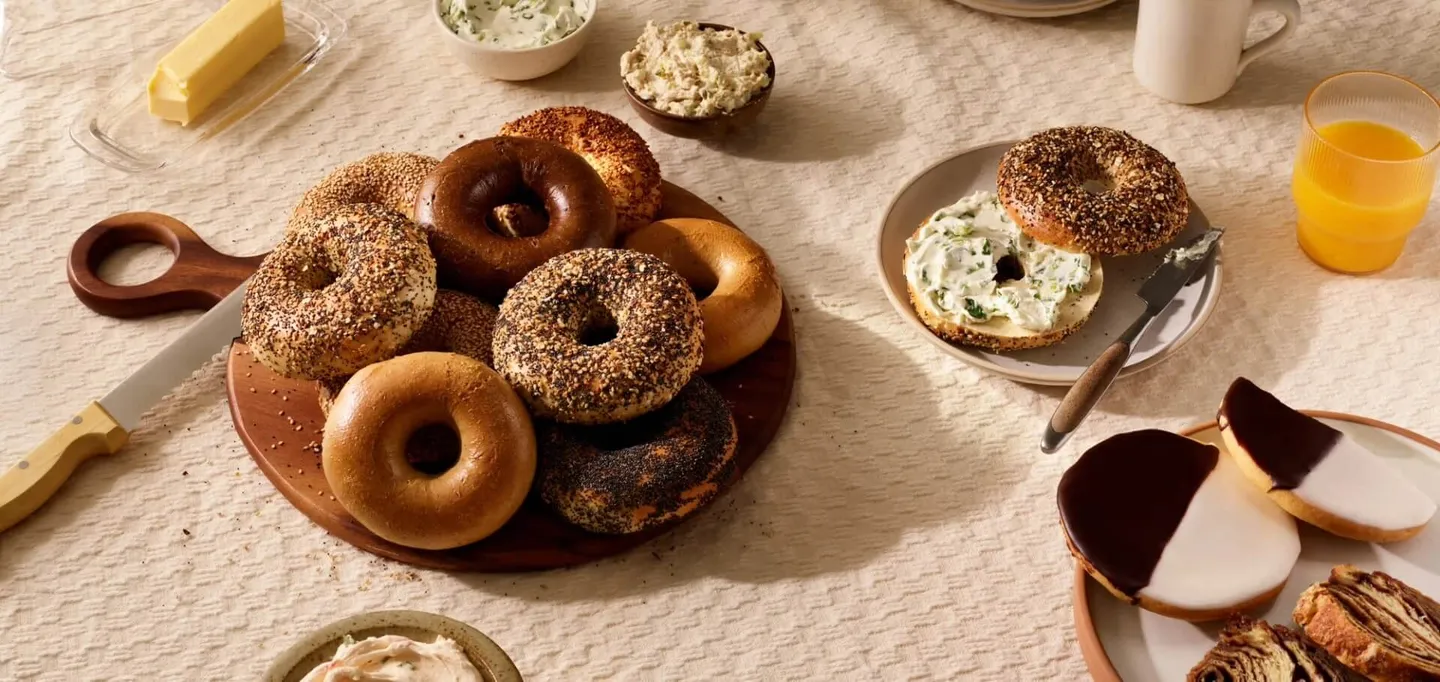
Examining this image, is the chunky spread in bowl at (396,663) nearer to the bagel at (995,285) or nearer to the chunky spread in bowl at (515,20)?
the bagel at (995,285)

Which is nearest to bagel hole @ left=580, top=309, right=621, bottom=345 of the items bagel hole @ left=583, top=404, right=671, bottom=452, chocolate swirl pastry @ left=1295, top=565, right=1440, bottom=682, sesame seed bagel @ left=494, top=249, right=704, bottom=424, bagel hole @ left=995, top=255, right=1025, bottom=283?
sesame seed bagel @ left=494, top=249, right=704, bottom=424

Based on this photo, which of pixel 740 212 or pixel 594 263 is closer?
pixel 594 263

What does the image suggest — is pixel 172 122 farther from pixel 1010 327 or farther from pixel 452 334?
pixel 1010 327

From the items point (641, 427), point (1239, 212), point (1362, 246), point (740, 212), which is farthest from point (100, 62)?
point (1362, 246)

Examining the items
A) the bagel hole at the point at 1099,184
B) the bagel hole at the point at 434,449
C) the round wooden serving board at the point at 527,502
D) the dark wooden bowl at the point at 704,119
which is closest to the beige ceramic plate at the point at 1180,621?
the round wooden serving board at the point at 527,502

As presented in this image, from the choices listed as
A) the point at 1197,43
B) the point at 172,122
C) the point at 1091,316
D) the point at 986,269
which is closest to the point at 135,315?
the point at 172,122

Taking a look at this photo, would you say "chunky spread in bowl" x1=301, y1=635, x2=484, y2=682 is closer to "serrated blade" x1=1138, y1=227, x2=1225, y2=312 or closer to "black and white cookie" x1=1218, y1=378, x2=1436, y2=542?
"black and white cookie" x1=1218, y1=378, x2=1436, y2=542

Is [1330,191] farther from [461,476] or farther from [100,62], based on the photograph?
[100,62]
